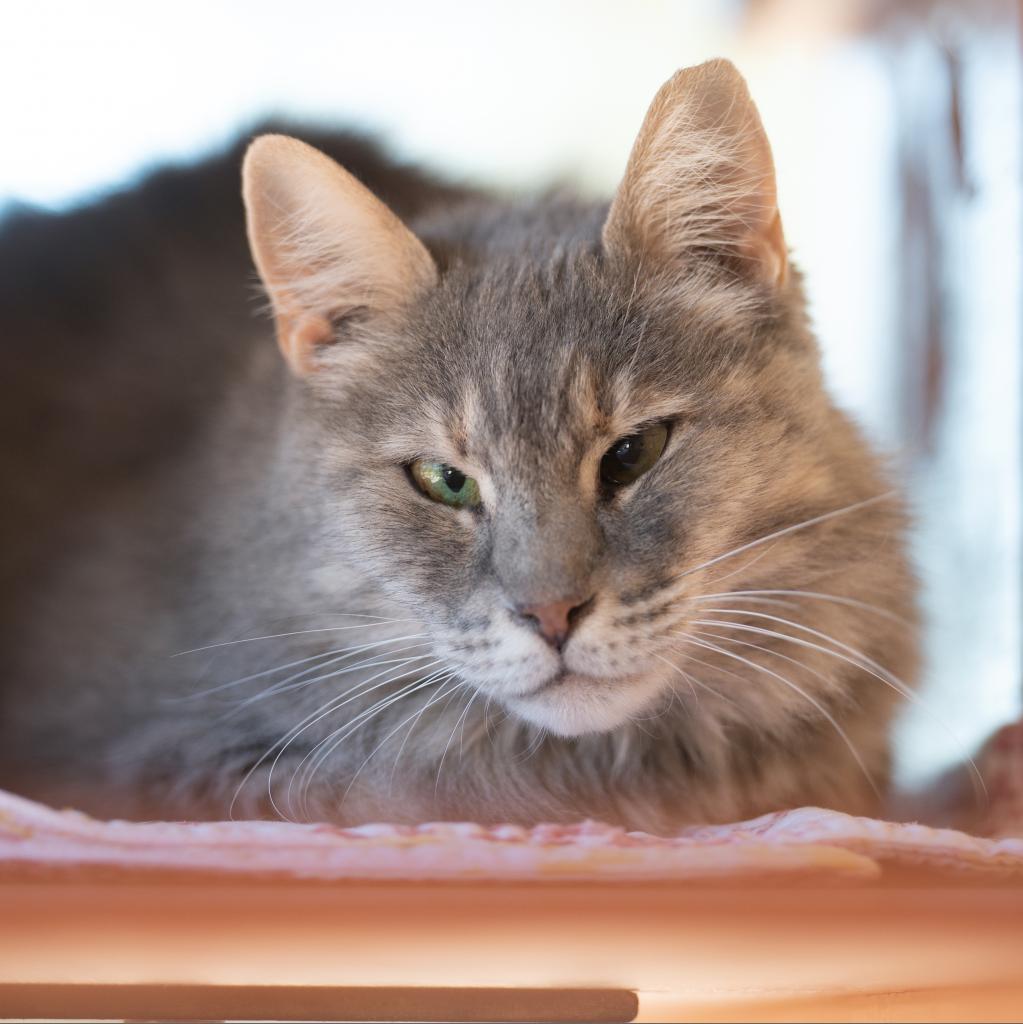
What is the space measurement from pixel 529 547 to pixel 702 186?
19.3 inches

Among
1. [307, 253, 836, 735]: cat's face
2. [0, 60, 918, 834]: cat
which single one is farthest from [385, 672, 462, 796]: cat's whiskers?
[307, 253, 836, 735]: cat's face

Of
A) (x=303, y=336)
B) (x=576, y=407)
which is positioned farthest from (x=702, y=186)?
(x=303, y=336)

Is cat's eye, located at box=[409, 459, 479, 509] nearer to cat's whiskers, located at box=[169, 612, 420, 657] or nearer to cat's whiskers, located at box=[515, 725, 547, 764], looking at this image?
cat's whiskers, located at box=[169, 612, 420, 657]

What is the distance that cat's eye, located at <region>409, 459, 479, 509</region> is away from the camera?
1.28 meters

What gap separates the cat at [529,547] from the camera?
3.93 feet

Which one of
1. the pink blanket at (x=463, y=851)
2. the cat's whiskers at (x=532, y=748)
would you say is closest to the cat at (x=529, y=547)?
the cat's whiskers at (x=532, y=748)

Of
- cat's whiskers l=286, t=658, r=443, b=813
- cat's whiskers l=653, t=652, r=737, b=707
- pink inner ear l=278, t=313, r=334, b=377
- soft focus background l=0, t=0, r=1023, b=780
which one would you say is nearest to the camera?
cat's whiskers l=653, t=652, r=737, b=707

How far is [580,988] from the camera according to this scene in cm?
93

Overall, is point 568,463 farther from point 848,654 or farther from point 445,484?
point 848,654

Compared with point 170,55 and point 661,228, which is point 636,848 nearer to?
point 661,228

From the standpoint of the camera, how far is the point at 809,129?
7.20 feet

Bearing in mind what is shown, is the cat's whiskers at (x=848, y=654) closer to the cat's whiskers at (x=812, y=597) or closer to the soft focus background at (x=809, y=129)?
the cat's whiskers at (x=812, y=597)

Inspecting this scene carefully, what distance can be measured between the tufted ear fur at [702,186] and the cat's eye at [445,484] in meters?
0.33

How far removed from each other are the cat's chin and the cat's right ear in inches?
20.9
